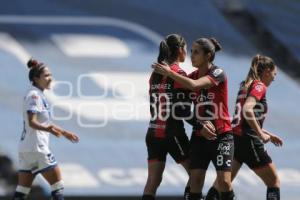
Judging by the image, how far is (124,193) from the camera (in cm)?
1073

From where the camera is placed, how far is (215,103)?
7535 mm

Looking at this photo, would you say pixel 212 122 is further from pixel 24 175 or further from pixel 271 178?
pixel 24 175

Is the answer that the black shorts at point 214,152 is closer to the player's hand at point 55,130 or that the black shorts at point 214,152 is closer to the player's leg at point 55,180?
the player's hand at point 55,130

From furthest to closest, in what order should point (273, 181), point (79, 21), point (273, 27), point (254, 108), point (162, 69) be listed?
point (273, 27)
point (79, 21)
point (273, 181)
point (254, 108)
point (162, 69)

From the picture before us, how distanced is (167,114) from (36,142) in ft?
4.68

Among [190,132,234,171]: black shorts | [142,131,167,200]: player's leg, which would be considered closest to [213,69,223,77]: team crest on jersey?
[190,132,234,171]: black shorts

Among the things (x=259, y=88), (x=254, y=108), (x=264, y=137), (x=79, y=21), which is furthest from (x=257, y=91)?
(x=79, y=21)

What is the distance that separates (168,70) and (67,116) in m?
3.78

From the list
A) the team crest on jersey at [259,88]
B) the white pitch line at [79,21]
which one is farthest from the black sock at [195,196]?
the white pitch line at [79,21]

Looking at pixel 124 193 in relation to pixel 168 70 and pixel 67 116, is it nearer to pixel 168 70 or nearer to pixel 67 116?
pixel 67 116

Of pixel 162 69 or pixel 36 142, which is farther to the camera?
pixel 36 142

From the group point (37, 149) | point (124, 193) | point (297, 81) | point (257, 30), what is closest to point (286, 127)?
point (297, 81)

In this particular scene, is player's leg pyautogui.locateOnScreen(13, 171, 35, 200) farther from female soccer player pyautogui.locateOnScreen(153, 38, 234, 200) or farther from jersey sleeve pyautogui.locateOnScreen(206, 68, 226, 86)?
jersey sleeve pyautogui.locateOnScreen(206, 68, 226, 86)

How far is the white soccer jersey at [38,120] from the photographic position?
8.26 meters
